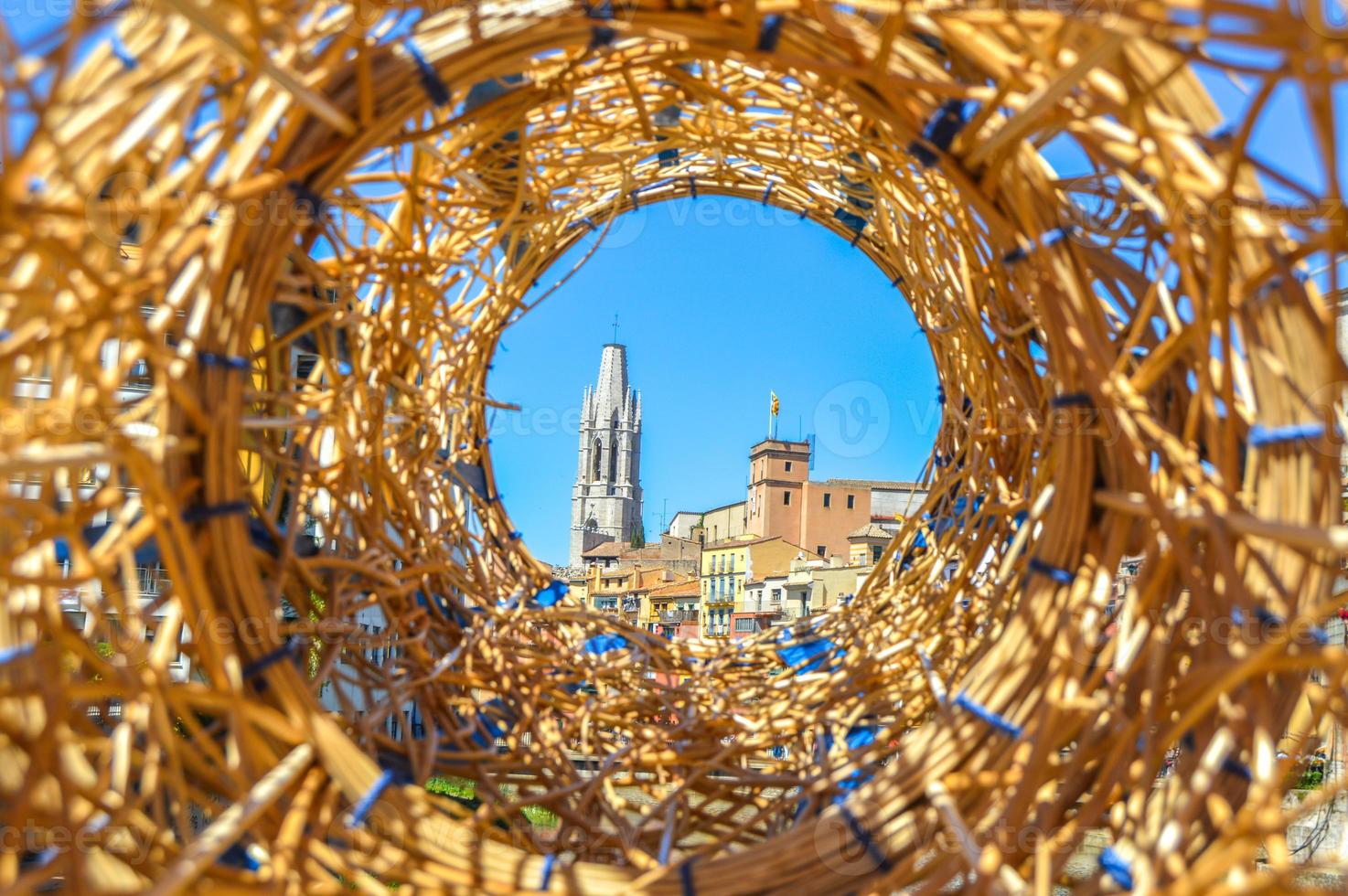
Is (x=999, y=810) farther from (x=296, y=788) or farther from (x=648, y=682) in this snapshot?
(x=648, y=682)

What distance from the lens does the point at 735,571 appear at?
29.0 metres

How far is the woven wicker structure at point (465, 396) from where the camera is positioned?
1.08 meters

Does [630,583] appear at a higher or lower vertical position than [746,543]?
lower

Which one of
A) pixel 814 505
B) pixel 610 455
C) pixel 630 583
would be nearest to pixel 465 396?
pixel 630 583

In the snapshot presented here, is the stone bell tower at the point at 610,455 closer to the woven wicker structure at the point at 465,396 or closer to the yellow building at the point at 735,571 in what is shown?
the yellow building at the point at 735,571

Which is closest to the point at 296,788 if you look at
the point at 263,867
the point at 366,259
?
the point at 263,867

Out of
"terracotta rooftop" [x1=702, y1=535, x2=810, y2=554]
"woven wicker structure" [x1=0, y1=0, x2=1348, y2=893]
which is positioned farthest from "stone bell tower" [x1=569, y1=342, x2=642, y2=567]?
"woven wicker structure" [x1=0, y1=0, x2=1348, y2=893]

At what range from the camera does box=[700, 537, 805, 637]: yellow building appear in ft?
88.7

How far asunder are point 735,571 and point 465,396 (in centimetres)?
2726

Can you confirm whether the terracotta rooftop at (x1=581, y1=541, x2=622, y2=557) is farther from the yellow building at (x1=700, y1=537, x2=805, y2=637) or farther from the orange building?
the yellow building at (x1=700, y1=537, x2=805, y2=637)

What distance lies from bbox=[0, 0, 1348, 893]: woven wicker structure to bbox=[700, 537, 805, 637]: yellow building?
78.8 feet

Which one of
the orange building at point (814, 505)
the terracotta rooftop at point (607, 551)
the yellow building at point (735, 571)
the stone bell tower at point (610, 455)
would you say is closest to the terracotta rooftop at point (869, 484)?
the orange building at point (814, 505)

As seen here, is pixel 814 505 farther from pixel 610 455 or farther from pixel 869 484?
pixel 610 455

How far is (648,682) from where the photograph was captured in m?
2.65
